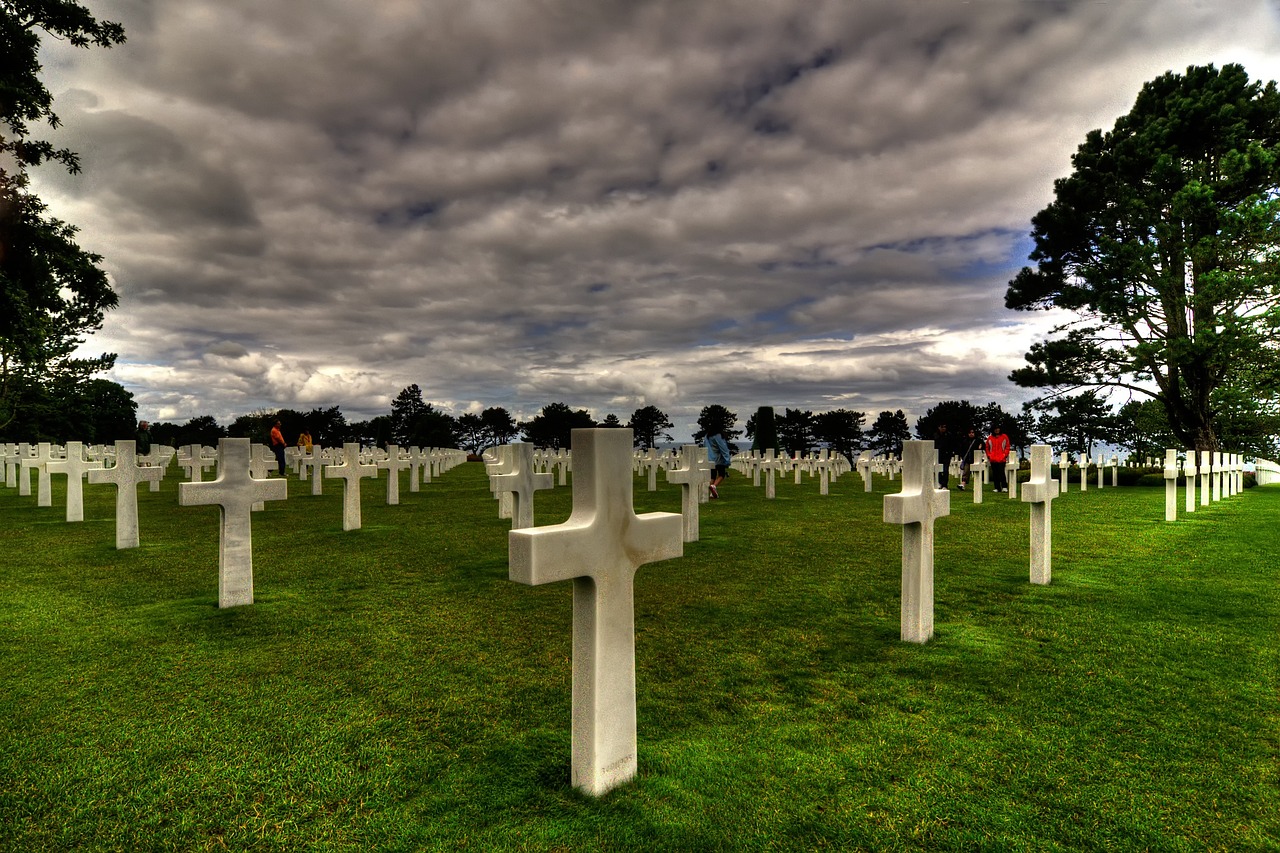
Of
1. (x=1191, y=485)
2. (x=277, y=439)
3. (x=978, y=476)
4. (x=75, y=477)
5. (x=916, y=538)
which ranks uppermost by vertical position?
(x=277, y=439)

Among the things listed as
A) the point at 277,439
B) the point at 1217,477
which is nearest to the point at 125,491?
the point at 277,439

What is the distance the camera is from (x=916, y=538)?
4645 millimetres

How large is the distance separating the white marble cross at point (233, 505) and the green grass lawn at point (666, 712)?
311 millimetres

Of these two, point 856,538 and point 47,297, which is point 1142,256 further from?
point 47,297

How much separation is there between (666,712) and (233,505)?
4.63 m

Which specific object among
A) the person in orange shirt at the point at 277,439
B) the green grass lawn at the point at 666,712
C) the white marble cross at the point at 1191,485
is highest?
the person in orange shirt at the point at 277,439

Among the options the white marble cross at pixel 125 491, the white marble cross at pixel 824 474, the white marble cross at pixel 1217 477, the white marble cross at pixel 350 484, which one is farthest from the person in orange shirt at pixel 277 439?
the white marble cross at pixel 1217 477

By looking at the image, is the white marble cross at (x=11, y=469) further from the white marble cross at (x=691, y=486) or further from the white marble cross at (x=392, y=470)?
the white marble cross at (x=691, y=486)

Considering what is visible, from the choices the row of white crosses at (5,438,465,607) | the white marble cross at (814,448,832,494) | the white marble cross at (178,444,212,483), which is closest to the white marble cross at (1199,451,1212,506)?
the white marble cross at (814,448,832,494)

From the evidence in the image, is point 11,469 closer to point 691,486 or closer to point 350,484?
point 350,484

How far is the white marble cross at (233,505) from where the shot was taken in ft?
18.4

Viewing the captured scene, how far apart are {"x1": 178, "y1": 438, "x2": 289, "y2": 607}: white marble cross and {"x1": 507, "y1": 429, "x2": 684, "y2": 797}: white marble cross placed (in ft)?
13.7

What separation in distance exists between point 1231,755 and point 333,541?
9585mm

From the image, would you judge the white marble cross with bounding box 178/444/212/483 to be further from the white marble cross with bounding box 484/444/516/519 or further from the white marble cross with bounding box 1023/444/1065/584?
the white marble cross with bounding box 1023/444/1065/584
